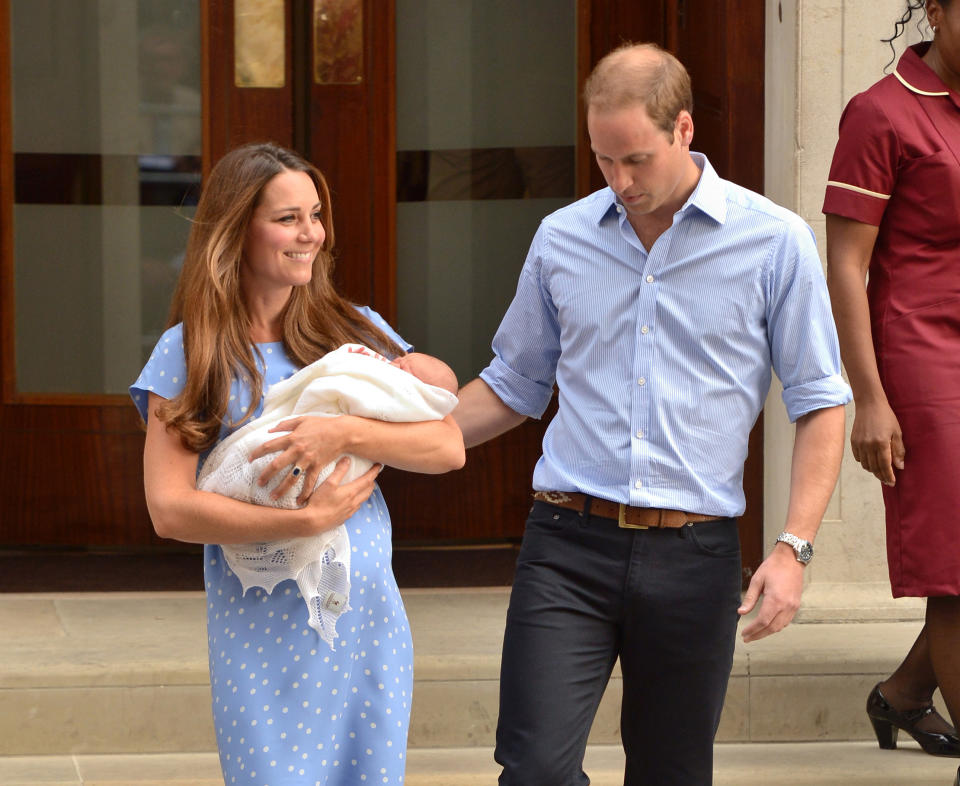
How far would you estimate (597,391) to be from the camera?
2.84 m

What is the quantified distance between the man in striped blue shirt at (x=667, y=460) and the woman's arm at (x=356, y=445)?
29 cm

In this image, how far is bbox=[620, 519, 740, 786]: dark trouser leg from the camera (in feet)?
9.10

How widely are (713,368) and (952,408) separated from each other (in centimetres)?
99

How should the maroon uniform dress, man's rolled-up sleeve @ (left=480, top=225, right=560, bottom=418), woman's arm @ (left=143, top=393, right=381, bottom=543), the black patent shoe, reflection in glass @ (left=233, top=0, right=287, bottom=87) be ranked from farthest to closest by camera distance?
reflection in glass @ (left=233, top=0, right=287, bottom=87) < the black patent shoe < the maroon uniform dress < man's rolled-up sleeve @ (left=480, top=225, right=560, bottom=418) < woman's arm @ (left=143, top=393, right=381, bottom=543)

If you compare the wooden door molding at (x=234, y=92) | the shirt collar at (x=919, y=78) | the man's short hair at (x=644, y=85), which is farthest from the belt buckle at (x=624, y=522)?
the wooden door molding at (x=234, y=92)

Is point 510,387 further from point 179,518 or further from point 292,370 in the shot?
point 179,518

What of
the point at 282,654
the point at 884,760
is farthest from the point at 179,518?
the point at 884,760

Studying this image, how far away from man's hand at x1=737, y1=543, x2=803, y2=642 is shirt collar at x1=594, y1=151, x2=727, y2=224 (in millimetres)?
622

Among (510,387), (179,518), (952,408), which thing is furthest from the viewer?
(952,408)

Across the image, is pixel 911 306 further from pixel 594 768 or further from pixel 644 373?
pixel 594 768

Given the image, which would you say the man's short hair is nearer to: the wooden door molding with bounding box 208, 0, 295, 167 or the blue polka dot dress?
the blue polka dot dress

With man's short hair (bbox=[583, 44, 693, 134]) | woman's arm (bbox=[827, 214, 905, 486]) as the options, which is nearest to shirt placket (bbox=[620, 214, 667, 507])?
man's short hair (bbox=[583, 44, 693, 134])

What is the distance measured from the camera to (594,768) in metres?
4.26

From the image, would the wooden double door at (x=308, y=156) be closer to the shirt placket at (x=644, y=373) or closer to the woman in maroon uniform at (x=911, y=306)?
the woman in maroon uniform at (x=911, y=306)
